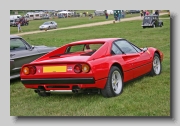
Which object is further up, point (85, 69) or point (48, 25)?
point (48, 25)

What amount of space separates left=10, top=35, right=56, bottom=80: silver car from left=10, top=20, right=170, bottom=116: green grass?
139 millimetres

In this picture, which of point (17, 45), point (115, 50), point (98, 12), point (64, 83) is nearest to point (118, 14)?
point (98, 12)

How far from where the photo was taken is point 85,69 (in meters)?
5.59

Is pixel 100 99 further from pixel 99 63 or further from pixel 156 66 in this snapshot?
Answer: pixel 156 66

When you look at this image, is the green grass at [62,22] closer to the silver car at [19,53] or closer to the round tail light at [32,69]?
the silver car at [19,53]

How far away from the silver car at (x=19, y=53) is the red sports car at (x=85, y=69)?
3.19 feet

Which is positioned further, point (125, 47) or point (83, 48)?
point (125, 47)

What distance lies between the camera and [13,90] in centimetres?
682

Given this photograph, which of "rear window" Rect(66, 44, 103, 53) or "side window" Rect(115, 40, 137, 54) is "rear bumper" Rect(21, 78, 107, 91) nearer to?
"rear window" Rect(66, 44, 103, 53)

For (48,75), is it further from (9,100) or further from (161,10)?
(161,10)

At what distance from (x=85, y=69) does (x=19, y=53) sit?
227 centimetres

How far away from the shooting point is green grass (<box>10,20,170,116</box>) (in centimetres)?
552

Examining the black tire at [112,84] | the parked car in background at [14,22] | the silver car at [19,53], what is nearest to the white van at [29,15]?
the parked car in background at [14,22]

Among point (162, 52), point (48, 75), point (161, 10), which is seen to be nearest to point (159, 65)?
point (162, 52)
